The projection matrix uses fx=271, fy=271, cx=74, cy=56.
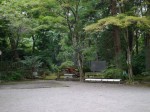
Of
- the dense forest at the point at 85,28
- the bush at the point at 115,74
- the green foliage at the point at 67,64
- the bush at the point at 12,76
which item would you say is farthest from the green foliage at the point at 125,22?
the green foliage at the point at 67,64

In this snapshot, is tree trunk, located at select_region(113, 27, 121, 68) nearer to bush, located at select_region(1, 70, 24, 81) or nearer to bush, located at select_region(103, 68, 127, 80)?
bush, located at select_region(103, 68, 127, 80)

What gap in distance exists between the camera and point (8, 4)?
21.3 m

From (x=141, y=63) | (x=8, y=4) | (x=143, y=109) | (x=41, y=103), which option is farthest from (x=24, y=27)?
(x=143, y=109)

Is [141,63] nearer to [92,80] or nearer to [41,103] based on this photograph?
[92,80]

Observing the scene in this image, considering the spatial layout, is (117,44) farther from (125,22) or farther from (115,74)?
(125,22)

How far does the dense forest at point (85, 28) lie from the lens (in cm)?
1775

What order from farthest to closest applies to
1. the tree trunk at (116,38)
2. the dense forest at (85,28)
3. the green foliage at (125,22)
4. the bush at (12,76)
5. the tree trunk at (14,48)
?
the tree trunk at (14,48) < the bush at (12,76) < the tree trunk at (116,38) < the dense forest at (85,28) < the green foliage at (125,22)

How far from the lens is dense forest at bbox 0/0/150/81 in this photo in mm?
17755

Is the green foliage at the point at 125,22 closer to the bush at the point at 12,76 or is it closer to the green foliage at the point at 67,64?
the bush at the point at 12,76

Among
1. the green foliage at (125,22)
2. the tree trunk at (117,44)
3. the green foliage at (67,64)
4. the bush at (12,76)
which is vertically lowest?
the bush at (12,76)

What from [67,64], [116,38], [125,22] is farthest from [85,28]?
[67,64]

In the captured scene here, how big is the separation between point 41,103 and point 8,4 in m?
14.0

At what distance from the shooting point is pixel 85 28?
16.3m

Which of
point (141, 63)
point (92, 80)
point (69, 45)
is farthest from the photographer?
point (69, 45)
